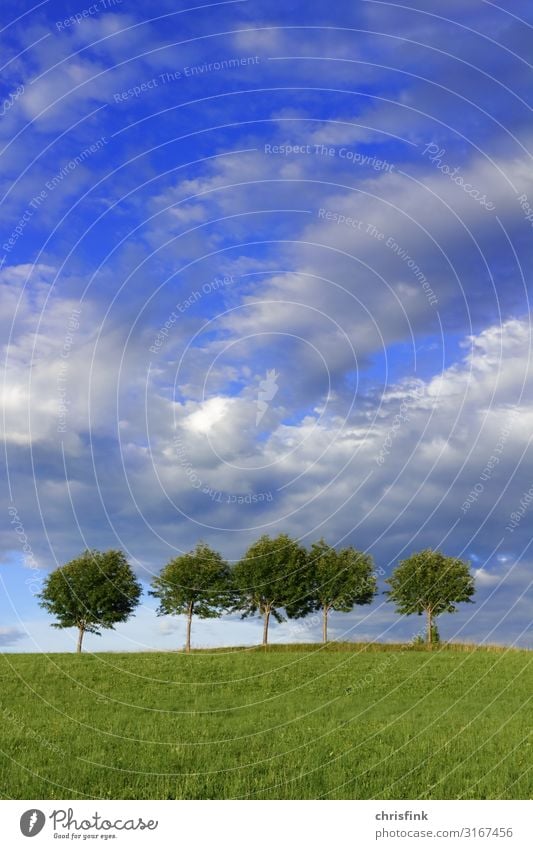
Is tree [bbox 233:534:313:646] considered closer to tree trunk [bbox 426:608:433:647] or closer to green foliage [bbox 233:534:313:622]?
green foliage [bbox 233:534:313:622]

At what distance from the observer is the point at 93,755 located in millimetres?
20906

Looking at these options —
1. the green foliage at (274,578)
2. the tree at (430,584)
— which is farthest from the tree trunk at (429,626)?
the green foliage at (274,578)

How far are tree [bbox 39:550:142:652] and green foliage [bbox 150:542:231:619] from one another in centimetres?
323

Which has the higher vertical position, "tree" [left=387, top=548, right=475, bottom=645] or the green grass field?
"tree" [left=387, top=548, right=475, bottom=645]

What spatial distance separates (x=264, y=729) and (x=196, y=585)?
49.6 m

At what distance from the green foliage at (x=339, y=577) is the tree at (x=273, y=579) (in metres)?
1.66

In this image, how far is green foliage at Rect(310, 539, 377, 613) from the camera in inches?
3155

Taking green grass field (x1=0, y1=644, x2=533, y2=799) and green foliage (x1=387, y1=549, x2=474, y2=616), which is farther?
green foliage (x1=387, y1=549, x2=474, y2=616)

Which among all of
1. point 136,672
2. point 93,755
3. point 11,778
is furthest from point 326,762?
point 136,672

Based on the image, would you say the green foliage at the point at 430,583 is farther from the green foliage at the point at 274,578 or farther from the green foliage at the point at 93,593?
the green foliage at the point at 93,593

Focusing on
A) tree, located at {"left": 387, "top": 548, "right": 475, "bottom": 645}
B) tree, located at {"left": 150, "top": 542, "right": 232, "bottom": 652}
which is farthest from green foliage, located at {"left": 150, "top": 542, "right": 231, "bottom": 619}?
tree, located at {"left": 387, "top": 548, "right": 475, "bottom": 645}

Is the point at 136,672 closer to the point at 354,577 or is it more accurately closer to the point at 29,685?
the point at 29,685
